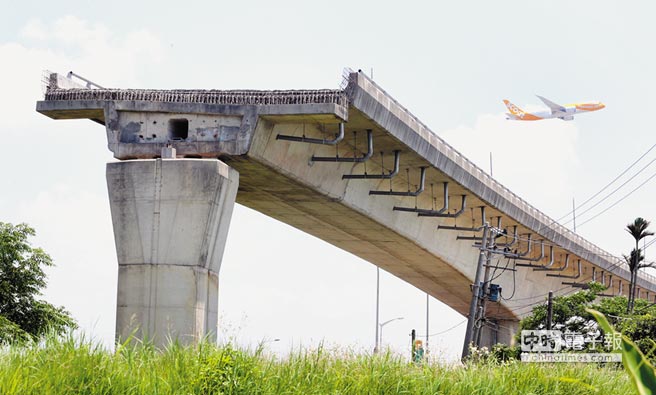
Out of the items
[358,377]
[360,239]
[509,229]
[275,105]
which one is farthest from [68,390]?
[509,229]

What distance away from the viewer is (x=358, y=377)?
11.9 metres

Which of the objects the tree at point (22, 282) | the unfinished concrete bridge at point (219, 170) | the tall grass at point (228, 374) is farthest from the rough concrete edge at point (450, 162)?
the tree at point (22, 282)

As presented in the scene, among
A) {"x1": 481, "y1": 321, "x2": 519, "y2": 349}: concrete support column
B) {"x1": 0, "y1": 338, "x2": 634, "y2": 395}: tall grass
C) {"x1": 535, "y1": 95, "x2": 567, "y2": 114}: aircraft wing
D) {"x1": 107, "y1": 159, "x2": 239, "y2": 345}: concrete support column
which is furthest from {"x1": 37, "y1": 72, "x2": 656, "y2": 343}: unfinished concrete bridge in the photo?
{"x1": 535, "y1": 95, "x2": 567, "y2": 114}: aircraft wing

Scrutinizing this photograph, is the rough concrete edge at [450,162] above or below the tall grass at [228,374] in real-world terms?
above

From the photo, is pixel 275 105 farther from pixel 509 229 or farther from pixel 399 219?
pixel 509 229

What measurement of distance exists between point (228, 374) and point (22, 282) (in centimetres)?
2656

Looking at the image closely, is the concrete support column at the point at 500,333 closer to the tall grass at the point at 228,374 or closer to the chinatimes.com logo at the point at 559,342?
the chinatimes.com logo at the point at 559,342

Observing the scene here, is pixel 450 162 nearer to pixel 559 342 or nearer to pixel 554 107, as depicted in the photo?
pixel 559 342

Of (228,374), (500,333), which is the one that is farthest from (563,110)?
(228,374)

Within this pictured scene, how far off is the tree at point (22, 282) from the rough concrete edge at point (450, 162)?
1657 cm

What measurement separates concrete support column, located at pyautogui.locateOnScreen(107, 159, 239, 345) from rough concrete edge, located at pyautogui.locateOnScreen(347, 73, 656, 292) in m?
4.39

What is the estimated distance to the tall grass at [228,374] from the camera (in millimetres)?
10023

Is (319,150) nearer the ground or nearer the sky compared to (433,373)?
nearer the sky

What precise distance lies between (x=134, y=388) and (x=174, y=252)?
10442mm
